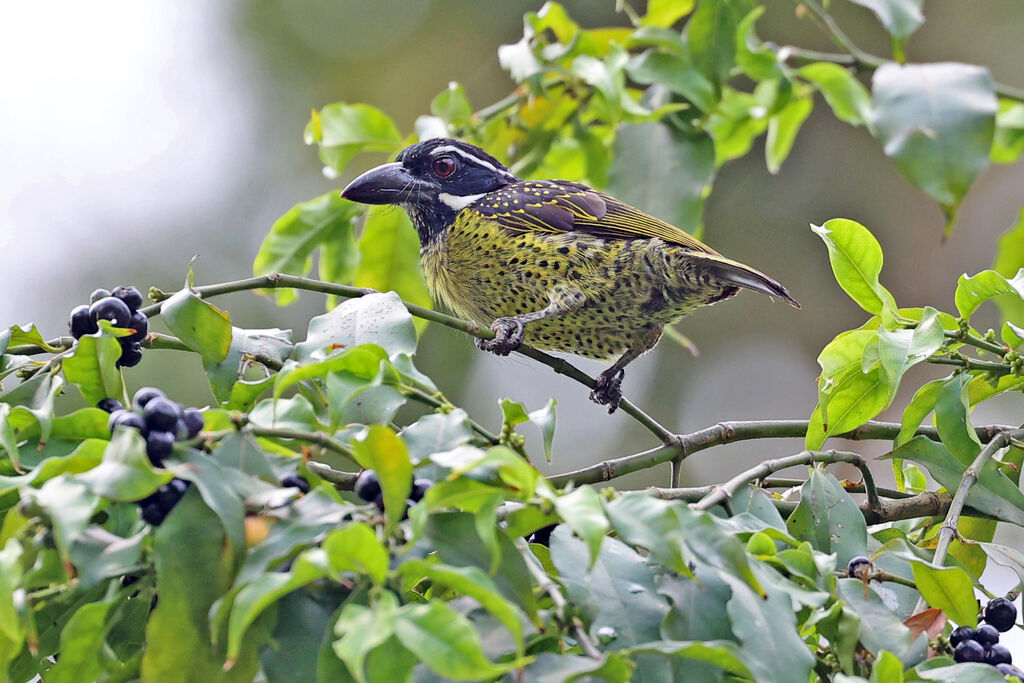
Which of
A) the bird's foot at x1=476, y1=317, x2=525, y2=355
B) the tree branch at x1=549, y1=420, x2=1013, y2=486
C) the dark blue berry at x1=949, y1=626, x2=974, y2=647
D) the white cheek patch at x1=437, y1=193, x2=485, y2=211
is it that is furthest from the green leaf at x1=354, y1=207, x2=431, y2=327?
the dark blue berry at x1=949, y1=626, x2=974, y2=647

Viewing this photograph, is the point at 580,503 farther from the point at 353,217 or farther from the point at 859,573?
the point at 353,217

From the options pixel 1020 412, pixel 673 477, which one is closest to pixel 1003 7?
pixel 1020 412

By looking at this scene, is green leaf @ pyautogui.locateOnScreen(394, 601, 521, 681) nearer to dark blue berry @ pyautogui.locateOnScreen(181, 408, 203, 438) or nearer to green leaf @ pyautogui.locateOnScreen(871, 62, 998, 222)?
dark blue berry @ pyautogui.locateOnScreen(181, 408, 203, 438)

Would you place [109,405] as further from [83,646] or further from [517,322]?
[517,322]

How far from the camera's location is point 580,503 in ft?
3.44

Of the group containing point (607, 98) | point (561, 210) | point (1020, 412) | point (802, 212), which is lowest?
point (1020, 412)

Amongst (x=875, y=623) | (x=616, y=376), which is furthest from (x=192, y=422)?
(x=616, y=376)

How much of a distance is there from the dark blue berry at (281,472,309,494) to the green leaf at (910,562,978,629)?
2.43 feet

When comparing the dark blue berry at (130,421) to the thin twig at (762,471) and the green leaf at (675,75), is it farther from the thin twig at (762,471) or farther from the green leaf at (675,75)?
the green leaf at (675,75)

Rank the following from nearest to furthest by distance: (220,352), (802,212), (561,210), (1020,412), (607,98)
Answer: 1. (220,352)
2. (607,98)
3. (561,210)
4. (1020,412)
5. (802,212)

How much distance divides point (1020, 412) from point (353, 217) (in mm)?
4648

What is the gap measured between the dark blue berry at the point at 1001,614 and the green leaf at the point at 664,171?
142cm

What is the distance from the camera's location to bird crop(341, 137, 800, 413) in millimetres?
2779

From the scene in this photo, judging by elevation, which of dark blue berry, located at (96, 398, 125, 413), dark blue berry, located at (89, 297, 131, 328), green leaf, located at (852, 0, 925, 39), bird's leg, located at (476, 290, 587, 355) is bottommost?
bird's leg, located at (476, 290, 587, 355)
